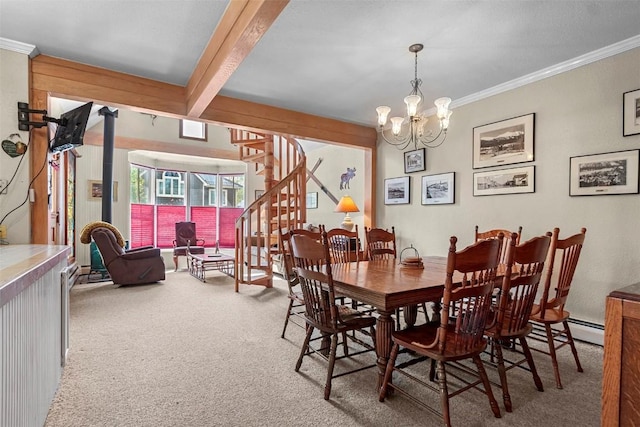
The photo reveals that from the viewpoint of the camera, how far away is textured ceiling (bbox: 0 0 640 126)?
2.30 meters

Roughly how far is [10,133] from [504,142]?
4.77 meters

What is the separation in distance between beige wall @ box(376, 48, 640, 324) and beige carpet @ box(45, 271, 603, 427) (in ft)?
2.26

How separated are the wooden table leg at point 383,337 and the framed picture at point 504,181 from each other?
239 centimetres

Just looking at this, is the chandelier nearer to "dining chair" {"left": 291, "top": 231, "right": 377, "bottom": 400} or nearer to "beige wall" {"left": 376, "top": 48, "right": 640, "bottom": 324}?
"beige wall" {"left": 376, "top": 48, "right": 640, "bottom": 324}

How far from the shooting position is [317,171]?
7035 millimetres

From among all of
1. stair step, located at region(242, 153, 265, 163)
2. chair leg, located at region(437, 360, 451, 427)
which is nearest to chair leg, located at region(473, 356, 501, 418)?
chair leg, located at region(437, 360, 451, 427)

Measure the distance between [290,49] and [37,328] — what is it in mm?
2641

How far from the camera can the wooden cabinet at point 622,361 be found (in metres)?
0.74

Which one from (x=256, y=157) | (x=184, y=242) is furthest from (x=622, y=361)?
(x=184, y=242)

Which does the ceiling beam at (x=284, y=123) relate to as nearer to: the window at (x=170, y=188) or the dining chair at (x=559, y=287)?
the dining chair at (x=559, y=287)

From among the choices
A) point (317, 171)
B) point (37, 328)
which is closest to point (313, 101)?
point (317, 171)

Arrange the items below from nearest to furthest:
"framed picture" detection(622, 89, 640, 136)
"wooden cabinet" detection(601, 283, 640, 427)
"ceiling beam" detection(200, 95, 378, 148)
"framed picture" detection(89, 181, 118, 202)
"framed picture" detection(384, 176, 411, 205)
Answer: "wooden cabinet" detection(601, 283, 640, 427) → "framed picture" detection(622, 89, 640, 136) → "ceiling beam" detection(200, 95, 378, 148) → "framed picture" detection(384, 176, 411, 205) → "framed picture" detection(89, 181, 118, 202)

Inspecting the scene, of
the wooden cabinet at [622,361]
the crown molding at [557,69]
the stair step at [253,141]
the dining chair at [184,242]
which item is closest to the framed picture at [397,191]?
the crown molding at [557,69]

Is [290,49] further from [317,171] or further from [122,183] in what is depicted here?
[122,183]
